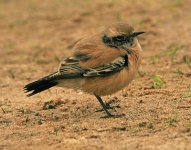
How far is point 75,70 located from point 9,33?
682 cm

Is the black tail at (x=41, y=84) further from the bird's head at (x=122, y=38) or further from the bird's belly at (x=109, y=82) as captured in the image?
the bird's head at (x=122, y=38)

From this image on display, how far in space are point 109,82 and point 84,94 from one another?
152 centimetres

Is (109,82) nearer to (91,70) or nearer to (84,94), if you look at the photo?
(91,70)

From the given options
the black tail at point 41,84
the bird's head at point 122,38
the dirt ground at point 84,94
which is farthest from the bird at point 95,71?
the dirt ground at point 84,94

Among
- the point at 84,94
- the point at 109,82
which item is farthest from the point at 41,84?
the point at 84,94

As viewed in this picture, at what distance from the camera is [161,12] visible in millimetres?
14188

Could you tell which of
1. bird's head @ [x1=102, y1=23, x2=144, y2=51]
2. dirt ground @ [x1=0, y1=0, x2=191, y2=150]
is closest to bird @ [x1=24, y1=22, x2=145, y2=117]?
bird's head @ [x1=102, y1=23, x2=144, y2=51]

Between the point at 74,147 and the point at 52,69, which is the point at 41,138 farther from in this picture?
the point at 52,69

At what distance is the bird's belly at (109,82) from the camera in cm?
801

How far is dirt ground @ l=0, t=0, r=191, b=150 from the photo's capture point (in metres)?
7.04

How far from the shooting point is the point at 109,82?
26.3 ft

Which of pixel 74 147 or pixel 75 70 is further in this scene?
pixel 75 70

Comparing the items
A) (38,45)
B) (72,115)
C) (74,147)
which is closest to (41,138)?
(74,147)

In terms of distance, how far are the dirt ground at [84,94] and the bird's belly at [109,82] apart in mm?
384
